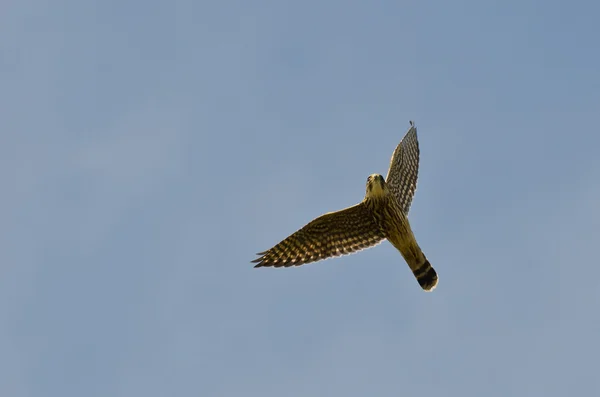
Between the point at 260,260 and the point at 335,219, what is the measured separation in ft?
6.11

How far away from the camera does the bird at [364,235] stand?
19.0 meters

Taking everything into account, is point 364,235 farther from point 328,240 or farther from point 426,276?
point 426,276

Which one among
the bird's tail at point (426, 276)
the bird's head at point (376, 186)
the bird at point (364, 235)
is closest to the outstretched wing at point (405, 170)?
the bird at point (364, 235)

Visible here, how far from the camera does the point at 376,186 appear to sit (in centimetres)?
1872

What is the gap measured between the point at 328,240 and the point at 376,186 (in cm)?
170

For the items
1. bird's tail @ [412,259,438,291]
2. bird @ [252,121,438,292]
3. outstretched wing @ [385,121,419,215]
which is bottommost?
bird's tail @ [412,259,438,291]

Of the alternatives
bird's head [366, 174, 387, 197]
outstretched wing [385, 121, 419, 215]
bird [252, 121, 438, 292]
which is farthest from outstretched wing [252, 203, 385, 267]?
outstretched wing [385, 121, 419, 215]

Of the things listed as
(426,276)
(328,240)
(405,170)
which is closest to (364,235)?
(328,240)

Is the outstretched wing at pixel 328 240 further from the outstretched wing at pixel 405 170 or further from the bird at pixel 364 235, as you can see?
the outstretched wing at pixel 405 170

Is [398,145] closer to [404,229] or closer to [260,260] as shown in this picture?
[404,229]

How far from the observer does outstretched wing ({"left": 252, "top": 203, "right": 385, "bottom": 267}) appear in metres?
19.2

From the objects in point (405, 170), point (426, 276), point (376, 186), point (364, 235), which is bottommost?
point (426, 276)

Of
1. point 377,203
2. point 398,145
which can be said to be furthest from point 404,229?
point 398,145

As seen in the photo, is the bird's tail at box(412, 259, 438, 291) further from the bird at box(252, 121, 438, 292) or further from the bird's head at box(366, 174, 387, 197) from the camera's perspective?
the bird's head at box(366, 174, 387, 197)
